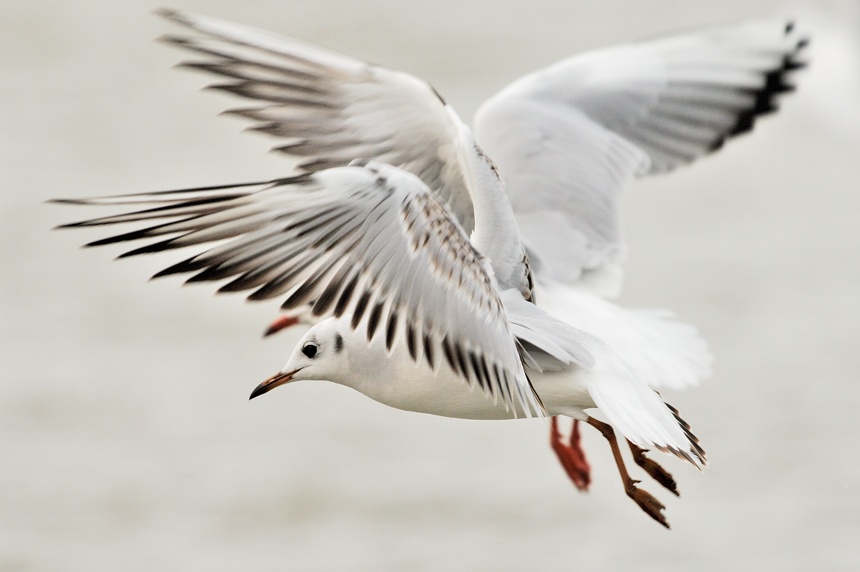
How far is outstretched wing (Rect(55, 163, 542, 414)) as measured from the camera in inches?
164

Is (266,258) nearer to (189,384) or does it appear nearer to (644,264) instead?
(189,384)

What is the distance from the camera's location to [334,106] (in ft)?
18.2

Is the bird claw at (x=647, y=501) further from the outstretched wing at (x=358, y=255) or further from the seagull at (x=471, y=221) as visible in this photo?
the outstretched wing at (x=358, y=255)

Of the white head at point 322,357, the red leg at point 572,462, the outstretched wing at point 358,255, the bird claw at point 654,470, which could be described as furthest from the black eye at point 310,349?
the red leg at point 572,462

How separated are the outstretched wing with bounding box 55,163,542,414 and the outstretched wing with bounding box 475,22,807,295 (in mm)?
1397

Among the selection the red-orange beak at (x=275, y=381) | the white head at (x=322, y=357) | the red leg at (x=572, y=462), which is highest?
the white head at (x=322, y=357)

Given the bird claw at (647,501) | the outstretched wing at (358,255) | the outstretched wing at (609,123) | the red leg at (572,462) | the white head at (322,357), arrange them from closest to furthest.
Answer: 1. the outstretched wing at (358,255)
2. the bird claw at (647,501)
3. the white head at (322,357)
4. the outstretched wing at (609,123)
5. the red leg at (572,462)

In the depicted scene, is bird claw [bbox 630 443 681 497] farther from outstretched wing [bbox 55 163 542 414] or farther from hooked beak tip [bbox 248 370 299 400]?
hooked beak tip [bbox 248 370 299 400]

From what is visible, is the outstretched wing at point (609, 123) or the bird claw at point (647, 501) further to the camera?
the outstretched wing at point (609, 123)

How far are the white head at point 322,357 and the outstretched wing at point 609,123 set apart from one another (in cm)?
105

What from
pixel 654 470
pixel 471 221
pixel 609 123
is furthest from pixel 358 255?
pixel 609 123

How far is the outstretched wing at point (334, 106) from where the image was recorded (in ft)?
17.6

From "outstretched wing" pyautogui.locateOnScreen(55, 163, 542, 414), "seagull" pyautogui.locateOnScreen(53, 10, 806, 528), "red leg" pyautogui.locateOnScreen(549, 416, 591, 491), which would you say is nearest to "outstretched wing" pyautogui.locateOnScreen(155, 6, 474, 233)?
"seagull" pyautogui.locateOnScreen(53, 10, 806, 528)

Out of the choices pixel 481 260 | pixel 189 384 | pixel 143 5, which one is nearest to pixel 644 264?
pixel 189 384
